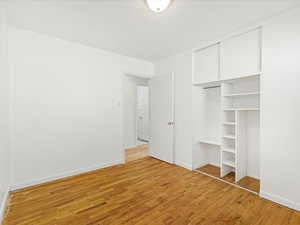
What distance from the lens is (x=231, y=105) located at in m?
2.81

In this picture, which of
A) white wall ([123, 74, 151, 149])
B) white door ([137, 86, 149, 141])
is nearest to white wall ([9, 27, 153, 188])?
white wall ([123, 74, 151, 149])

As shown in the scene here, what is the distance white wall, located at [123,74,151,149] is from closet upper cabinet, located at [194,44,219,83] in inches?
84.1

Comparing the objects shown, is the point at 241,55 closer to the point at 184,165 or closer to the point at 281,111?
the point at 281,111

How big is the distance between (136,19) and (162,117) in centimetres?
216

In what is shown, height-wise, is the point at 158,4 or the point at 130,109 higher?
the point at 158,4

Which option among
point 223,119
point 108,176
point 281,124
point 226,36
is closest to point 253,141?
point 223,119

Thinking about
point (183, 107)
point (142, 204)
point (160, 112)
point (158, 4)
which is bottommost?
point (142, 204)

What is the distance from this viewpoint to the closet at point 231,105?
90.0 inches

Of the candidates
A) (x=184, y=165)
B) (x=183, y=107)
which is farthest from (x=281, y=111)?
(x=184, y=165)

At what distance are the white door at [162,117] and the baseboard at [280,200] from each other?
1.69 meters

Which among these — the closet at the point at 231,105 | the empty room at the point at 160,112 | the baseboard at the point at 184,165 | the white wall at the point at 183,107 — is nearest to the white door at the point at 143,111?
the empty room at the point at 160,112

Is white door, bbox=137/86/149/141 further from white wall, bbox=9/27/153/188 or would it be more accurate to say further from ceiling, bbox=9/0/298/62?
ceiling, bbox=9/0/298/62

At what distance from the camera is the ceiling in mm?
1753

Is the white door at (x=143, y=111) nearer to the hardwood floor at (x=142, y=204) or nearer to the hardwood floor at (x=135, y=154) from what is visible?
the hardwood floor at (x=135, y=154)
